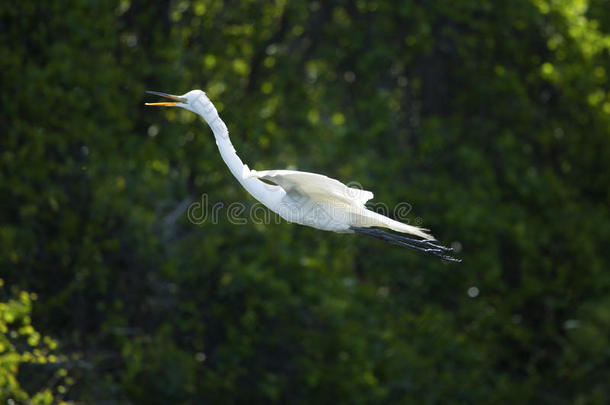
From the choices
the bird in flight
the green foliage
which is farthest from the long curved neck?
the green foliage

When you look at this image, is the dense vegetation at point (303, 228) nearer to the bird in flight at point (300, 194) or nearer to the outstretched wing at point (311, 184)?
the bird in flight at point (300, 194)

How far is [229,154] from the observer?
4.89 metres

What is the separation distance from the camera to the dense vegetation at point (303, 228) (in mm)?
8023

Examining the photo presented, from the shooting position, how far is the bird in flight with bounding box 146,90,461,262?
4.86 meters

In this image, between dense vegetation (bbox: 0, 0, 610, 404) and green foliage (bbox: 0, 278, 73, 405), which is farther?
dense vegetation (bbox: 0, 0, 610, 404)

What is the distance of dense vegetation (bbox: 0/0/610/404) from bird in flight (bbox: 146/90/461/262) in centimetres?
243

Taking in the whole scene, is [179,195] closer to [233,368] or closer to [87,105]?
[87,105]

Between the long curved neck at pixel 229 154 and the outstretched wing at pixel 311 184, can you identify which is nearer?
the outstretched wing at pixel 311 184

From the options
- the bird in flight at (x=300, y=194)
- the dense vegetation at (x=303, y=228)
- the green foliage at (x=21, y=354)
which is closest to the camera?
the bird in flight at (x=300, y=194)

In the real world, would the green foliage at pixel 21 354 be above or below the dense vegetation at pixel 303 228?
below

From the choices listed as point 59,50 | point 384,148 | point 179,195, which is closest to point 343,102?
point 384,148

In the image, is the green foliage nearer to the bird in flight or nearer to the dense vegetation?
the dense vegetation

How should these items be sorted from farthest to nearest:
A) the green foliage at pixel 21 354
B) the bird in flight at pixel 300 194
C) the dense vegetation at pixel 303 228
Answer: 1. the dense vegetation at pixel 303 228
2. the green foliage at pixel 21 354
3. the bird in flight at pixel 300 194

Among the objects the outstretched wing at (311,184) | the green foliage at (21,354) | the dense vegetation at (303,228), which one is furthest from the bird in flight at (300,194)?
the dense vegetation at (303,228)
